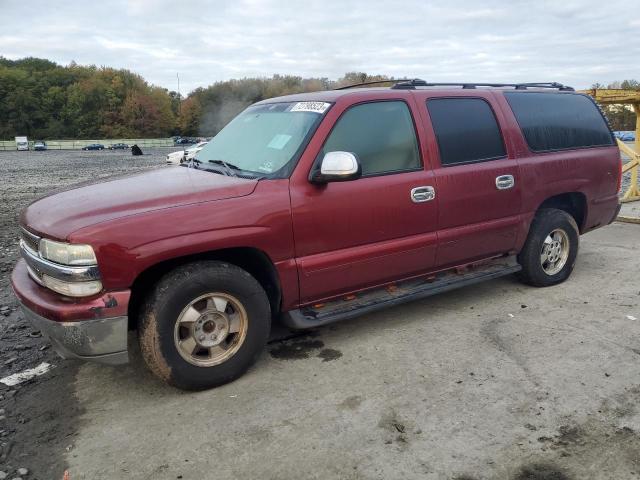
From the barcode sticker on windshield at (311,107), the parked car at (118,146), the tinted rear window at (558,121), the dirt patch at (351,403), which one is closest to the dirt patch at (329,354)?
the dirt patch at (351,403)

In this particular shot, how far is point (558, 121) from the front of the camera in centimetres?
506

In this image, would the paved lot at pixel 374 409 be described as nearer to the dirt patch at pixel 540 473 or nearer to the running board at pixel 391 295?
the dirt patch at pixel 540 473

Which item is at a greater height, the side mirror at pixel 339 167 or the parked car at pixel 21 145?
the side mirror at pixel 339 167

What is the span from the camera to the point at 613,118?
27516 mm

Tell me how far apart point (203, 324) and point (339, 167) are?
1.29 m

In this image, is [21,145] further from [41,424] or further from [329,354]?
[329,354]

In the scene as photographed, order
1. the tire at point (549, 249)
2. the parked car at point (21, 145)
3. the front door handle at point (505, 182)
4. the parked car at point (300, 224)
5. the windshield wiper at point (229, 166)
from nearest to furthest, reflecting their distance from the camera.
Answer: the parked car at point (300, 224), the windshield wiper at point (229, 166), the front door handle at point (505, 182), the tire at point (549, 249), the parked car at point (21, 145)

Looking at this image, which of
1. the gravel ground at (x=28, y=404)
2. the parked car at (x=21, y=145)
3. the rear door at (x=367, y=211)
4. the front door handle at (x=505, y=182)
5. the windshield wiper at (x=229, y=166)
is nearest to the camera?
the gravel ground at (x=28, y=404)

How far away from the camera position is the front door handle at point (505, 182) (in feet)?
14.7

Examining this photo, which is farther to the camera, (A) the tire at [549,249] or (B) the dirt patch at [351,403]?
(A) the tire at [549,249]

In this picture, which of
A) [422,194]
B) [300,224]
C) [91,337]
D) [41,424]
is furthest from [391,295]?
[41,424]

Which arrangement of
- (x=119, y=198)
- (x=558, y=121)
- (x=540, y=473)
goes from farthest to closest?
(x=558, y=121) < (x=119, y=198) < (x=540, y=473)

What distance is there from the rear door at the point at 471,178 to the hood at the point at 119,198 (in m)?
1.57

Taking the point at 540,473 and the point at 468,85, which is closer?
the point at 540,473
